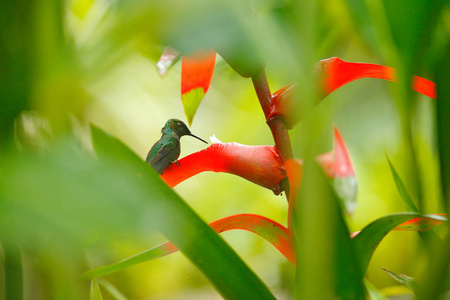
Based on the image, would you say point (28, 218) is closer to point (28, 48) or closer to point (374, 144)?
point (28, 48)

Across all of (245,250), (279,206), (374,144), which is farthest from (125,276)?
(374,144)

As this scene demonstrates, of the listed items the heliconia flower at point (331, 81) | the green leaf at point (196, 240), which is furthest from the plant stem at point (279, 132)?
the green leaf at point (196, 240)

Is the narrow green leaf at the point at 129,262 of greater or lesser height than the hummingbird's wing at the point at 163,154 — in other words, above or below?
below

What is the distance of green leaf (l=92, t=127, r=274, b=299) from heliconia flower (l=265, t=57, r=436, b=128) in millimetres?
123

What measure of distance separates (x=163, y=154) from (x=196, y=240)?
0.68ft

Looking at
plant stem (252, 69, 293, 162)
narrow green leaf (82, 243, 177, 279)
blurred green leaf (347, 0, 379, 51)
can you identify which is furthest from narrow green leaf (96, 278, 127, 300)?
blurred green leaf (347, 0, 379, 51)

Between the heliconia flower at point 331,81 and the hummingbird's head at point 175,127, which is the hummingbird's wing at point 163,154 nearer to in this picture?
the hummingbird's head at point 175,127

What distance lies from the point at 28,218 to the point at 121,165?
49 millimetres

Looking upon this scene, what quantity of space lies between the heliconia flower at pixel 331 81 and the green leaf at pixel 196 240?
0.40ft

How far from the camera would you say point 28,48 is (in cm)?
26

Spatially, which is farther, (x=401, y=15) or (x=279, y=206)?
(x=279, y=206)

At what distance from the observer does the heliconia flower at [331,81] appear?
0.99ft

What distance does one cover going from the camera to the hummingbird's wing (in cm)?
41

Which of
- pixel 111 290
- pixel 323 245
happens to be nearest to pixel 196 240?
pixel 323 245
